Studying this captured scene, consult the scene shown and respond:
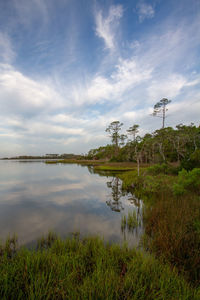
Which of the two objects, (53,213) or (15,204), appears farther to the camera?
(15,204)

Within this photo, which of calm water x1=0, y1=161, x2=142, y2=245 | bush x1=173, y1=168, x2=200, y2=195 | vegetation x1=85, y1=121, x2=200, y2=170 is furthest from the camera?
vegetation x1=85, y1=121, x2=200, y2=170

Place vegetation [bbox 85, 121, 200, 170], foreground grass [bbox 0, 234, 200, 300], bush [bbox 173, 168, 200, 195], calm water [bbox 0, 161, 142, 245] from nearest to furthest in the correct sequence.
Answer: foreground grass [bbox 0, 234, 200, 300] < calm water [bbox 0, 161, 142, 245] < bush [bbox 173, 168, 200, 195] < vegetation [bbox 85, 121, 200, 170]

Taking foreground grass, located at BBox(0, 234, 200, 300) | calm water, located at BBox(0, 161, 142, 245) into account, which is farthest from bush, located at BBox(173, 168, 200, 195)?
foreground grass, located at BBox(0, 234, 200, 300)

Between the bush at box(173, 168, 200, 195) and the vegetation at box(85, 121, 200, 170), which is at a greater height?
the vegetation at box(85, 121, 200, 170)

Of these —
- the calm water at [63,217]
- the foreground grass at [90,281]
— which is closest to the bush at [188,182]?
the calm water at [63,217]

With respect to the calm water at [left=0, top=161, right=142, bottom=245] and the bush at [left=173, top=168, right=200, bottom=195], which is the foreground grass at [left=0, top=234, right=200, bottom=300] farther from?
the bush at [left=173, top=168, right=200, bottom=195]

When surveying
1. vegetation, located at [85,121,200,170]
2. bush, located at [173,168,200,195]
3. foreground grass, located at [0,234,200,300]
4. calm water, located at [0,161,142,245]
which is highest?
vegetation, located at [85,121,200,170]

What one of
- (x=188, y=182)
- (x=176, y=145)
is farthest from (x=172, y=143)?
(x=188, y=182)

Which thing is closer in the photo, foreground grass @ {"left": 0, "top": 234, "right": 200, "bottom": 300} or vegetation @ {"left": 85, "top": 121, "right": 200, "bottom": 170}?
foreground grass @ {"left": 0, "top": 234, "right": 200, "bottom": 300}

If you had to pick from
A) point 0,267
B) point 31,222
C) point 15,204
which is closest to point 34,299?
point 0,267

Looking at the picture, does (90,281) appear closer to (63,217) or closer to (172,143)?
(63,217)

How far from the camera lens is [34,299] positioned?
227 cm

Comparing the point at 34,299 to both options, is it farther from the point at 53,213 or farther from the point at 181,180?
A: the point at 181,180

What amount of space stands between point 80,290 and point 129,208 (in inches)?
311
